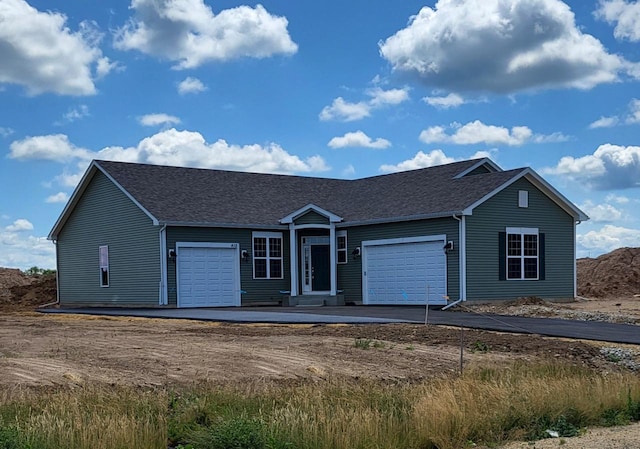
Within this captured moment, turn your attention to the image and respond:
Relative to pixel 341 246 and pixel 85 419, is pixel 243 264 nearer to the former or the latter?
pixel 341 246

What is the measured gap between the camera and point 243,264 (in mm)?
31906

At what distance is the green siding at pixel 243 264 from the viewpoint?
30.1m

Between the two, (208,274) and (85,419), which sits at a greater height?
(208,274)

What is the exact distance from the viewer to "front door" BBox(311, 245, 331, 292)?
3272 centimetres

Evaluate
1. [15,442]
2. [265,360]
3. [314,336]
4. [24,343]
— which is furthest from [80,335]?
[15,442]

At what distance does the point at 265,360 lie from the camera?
14.2 m

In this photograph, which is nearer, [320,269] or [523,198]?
[523,198]

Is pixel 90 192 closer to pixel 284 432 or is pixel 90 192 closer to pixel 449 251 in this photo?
pixel 449 251

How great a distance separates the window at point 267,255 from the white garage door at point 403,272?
3.53 metres

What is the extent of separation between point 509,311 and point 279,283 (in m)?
10.2

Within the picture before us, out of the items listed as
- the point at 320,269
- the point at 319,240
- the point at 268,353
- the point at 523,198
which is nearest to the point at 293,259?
the point at 320,269

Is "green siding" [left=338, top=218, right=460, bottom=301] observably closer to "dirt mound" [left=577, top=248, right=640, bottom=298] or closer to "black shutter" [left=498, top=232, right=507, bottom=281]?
"black shutter" [left=498, top=232, right=507, bottom=281]

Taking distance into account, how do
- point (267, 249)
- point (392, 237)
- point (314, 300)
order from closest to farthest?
point (392, 237)
point (314, 300)
point (267, 249)

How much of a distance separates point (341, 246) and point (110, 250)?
8.97 meters
